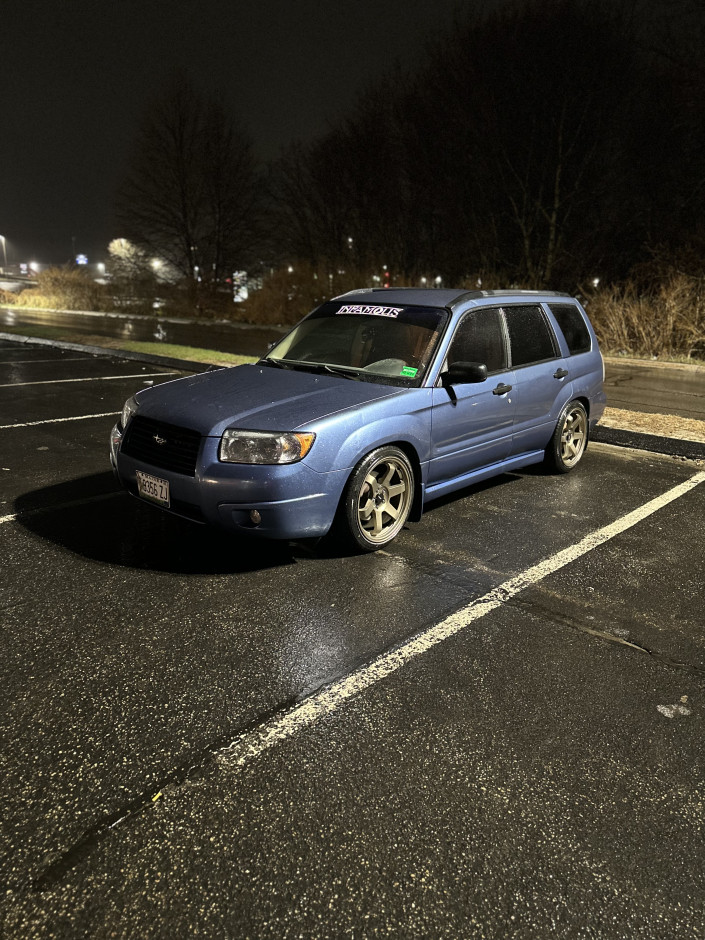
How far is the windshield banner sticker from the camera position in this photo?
18.1 ft

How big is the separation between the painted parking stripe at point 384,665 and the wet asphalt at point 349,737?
0.02m

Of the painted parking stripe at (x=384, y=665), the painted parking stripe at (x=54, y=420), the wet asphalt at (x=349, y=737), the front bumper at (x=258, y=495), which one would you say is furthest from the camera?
the painted parking stripe at (x=54, y=420)

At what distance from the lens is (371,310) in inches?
222

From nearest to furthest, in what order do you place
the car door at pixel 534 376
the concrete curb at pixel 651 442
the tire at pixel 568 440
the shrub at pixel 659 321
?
1. the car door at pixel 534 376
2. the tire at pixel 568 440
3. the concrete curb at pixel 651 442
4. the shrub at pixel 659 321

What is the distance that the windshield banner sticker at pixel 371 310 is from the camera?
5.50m

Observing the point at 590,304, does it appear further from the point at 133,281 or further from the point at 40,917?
the point at 133,281

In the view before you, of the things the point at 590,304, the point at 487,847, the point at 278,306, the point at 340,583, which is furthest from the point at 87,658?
the point at 278,306

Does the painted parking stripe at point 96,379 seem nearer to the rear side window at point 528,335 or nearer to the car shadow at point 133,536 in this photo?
the car shadow at point 133,536

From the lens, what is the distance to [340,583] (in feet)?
13.7

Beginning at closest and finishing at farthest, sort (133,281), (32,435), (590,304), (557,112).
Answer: (32,435) → (590,304) → (557,112) → (133,281)

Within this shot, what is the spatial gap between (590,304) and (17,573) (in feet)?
60.6

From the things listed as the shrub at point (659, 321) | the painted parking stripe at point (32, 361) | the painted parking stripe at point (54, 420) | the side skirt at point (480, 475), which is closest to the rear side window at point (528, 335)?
the side skirt at point (480, 475)

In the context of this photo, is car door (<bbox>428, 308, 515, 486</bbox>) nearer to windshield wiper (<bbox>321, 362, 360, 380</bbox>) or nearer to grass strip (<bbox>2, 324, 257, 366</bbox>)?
windshield wiper (<bbox>321, 362, 360, 380</bbox>)

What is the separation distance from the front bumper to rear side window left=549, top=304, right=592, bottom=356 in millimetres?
3312
